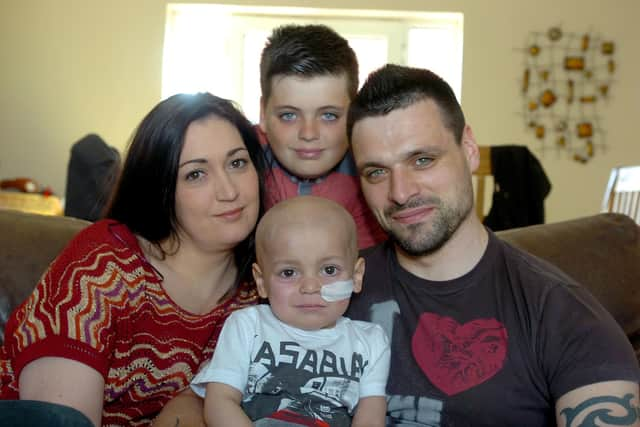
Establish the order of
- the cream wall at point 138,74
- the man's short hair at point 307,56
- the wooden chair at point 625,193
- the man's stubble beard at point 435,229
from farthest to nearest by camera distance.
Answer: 1. the cream wall at point 138,74
2. the wooden chair at point 625,193
3. the man's short hair at point 307,56
4. the man's stubble beard at point 435,229

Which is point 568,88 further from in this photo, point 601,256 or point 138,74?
point 601,256

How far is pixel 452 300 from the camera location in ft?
5.13

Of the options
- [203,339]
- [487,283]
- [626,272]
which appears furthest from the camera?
[626,272]

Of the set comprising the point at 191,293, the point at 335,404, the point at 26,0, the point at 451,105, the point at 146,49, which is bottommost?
the point at 335,404

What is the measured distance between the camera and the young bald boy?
1399mm

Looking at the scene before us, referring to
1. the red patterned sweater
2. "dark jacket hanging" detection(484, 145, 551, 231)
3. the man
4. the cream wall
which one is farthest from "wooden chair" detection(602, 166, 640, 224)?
the cream wall

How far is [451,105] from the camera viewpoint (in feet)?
5.39

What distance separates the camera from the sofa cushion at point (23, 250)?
5.94 feet

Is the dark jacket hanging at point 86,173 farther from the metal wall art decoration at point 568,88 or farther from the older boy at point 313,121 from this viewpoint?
the metal wall art decoration at point 568,88

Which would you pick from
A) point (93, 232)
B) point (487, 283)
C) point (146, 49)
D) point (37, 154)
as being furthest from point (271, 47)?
point (37, 154)

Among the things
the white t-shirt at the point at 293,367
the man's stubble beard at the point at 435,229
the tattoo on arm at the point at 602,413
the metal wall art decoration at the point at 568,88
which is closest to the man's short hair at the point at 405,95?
the man's stubble beard at the point at 435,229

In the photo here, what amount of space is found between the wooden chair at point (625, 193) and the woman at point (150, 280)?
2.13 meters

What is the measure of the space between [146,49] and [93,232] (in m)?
4.71

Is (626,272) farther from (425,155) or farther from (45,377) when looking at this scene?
(45,377)
